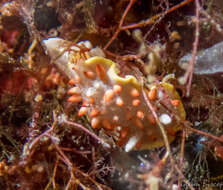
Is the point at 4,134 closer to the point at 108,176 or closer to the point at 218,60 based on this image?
the point at 108,176

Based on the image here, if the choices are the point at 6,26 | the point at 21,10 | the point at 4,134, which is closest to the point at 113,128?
the point at 4,134

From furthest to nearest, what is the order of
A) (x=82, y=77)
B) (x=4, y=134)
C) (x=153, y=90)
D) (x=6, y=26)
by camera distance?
(x=6, y=26) → (x=4, y=134) → (x=82, y=77) → (x=153, y=90)

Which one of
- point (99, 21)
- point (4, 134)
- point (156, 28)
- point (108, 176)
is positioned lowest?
point (108, 176)

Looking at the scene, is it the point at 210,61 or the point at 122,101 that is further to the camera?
the point at 210,61

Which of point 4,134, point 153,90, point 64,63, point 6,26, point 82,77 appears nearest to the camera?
point 153,90

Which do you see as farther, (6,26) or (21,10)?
(6,26)

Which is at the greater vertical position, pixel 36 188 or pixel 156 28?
pixel 156 28

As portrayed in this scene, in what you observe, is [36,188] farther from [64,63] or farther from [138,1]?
[138,1]
